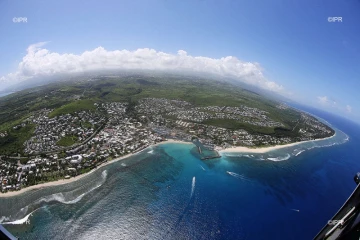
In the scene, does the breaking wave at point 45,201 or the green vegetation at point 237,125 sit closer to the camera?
the breaking wave at point 45,201

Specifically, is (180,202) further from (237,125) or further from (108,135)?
(237,125)

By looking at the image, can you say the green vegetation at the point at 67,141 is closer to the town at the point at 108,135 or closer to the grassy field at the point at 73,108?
the town at the point at 108,135

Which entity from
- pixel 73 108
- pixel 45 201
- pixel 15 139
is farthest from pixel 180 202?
pixel 73 108

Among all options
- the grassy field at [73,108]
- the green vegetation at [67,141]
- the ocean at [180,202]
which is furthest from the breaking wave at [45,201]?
the grassy field at [73,108]

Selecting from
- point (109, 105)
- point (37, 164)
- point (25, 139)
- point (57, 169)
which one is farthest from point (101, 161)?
point (109, 105)

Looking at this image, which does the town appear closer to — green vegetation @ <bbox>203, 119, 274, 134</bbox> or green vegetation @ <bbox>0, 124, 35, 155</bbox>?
green vegetation @ <bbox>0, 124, 35, 155</bbox>

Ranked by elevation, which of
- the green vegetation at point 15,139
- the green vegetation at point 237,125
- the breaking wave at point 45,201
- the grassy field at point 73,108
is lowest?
the breaking wave at point 45,201
